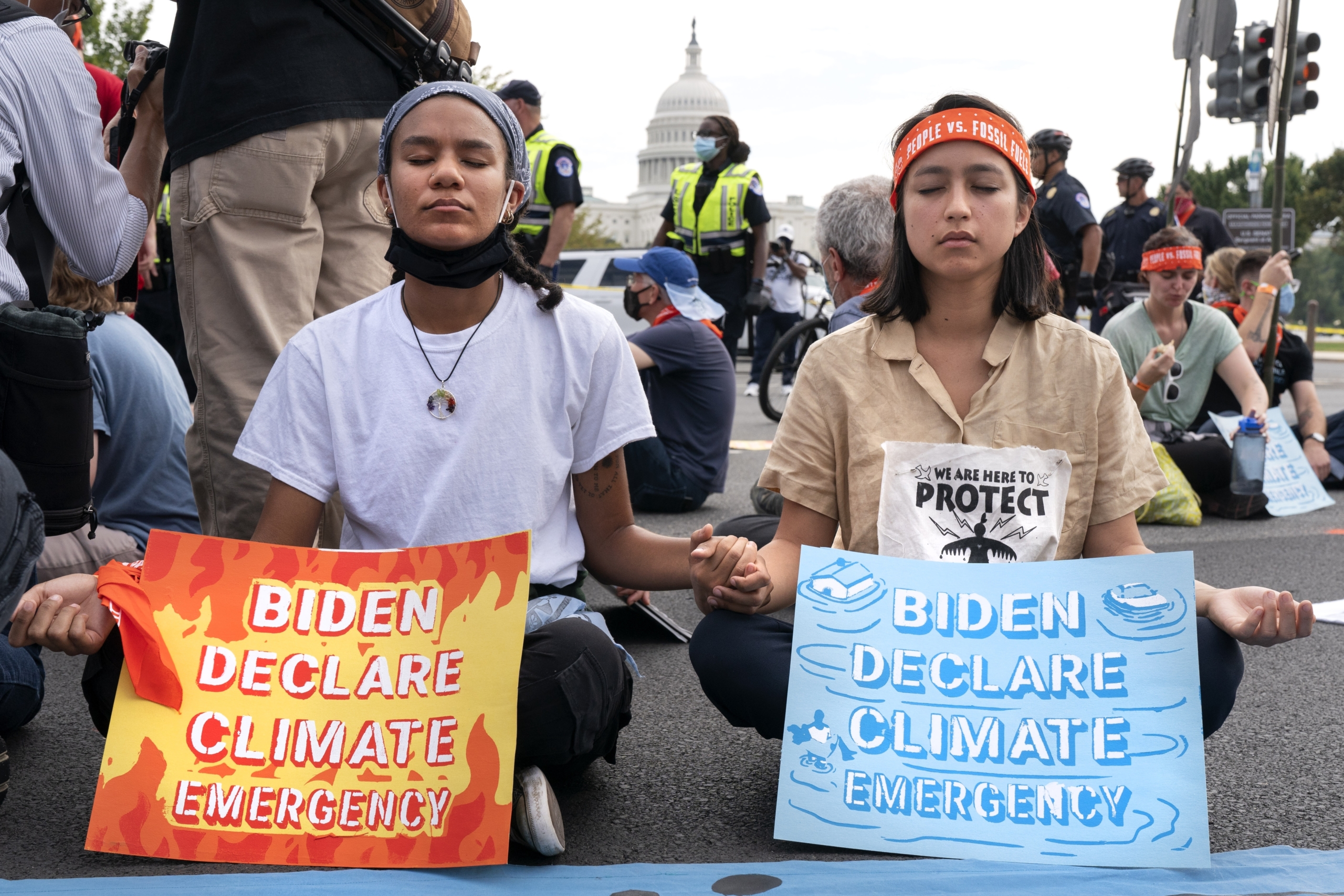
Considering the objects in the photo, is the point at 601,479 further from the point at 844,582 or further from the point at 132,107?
the point at 132,107

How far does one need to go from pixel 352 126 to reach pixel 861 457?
1635 millimetres

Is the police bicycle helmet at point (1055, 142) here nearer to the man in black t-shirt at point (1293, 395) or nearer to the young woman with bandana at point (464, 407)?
the man in black t-shirt at point (1293, 395)

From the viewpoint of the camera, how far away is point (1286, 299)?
757cm

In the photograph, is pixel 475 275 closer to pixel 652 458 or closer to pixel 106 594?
pixel 106 594

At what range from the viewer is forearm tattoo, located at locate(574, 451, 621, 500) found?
241cm

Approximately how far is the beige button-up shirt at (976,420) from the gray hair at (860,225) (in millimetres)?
1615

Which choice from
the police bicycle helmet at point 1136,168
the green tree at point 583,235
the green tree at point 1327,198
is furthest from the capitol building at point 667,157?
the police bicycle helmet at point 1136,168

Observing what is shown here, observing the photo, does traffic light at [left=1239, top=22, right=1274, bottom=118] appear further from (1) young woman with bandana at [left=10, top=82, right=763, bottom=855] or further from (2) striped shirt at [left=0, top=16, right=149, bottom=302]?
(2) striped shirt at [left=0, top=16, right=149, bottom=302]

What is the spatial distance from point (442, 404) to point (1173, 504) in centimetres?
424

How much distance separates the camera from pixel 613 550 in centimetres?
240

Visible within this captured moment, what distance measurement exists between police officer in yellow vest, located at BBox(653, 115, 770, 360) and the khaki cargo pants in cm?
542

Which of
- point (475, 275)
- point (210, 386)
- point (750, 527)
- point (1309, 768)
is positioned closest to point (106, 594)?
point (475, 275)

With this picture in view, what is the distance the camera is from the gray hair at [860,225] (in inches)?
159

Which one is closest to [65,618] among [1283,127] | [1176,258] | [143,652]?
[143,652]
